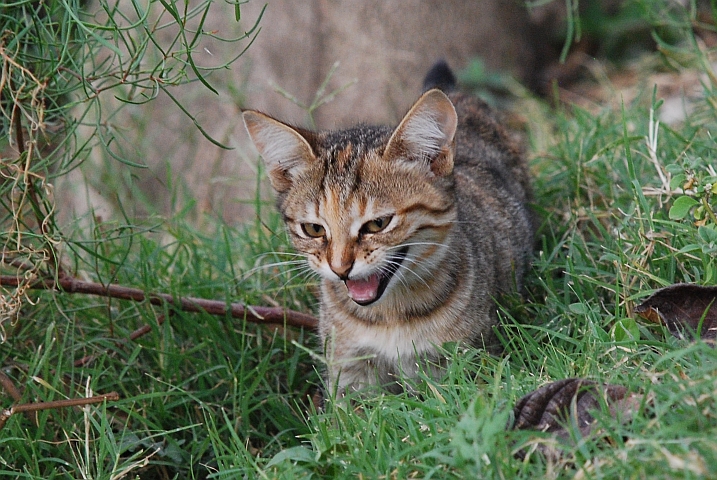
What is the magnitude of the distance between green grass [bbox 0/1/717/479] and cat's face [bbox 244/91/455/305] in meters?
0.34

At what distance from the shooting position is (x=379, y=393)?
332 centimetres

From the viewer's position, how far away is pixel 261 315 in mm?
3980

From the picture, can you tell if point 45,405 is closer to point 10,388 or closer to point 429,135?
point 10,388

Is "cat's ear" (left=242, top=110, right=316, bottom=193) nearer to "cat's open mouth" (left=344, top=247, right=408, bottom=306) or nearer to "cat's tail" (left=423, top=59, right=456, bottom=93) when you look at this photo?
"cat's open mouth" (left=344, top=247, right=408, bottom=306)

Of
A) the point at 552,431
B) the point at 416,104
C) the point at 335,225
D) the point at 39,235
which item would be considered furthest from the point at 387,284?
the point at 39,235

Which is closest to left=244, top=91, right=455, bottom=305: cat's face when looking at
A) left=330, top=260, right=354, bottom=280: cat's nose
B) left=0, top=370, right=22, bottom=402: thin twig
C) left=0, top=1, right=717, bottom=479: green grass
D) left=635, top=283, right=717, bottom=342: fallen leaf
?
left=330, top=260, right=354, bottom=280: cat's nose

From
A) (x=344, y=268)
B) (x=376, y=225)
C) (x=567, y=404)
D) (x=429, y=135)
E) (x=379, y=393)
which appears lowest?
(x=379, y=393)

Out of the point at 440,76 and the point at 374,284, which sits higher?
the point at 440,76

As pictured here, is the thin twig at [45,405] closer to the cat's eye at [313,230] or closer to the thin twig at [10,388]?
the thin twig at [10,388]

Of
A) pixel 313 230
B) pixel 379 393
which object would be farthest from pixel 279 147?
pixel 379 393

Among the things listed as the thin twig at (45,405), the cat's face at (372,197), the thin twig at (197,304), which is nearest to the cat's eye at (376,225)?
the cat's face at (372,197)

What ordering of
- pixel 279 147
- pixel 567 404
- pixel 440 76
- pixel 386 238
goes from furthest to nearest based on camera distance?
pixel 440 76 → pixel 279 147 → pixel 386 238 → pixel 567 404

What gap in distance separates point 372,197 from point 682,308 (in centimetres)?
122

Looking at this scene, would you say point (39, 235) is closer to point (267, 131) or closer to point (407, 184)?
point (267, 131)
